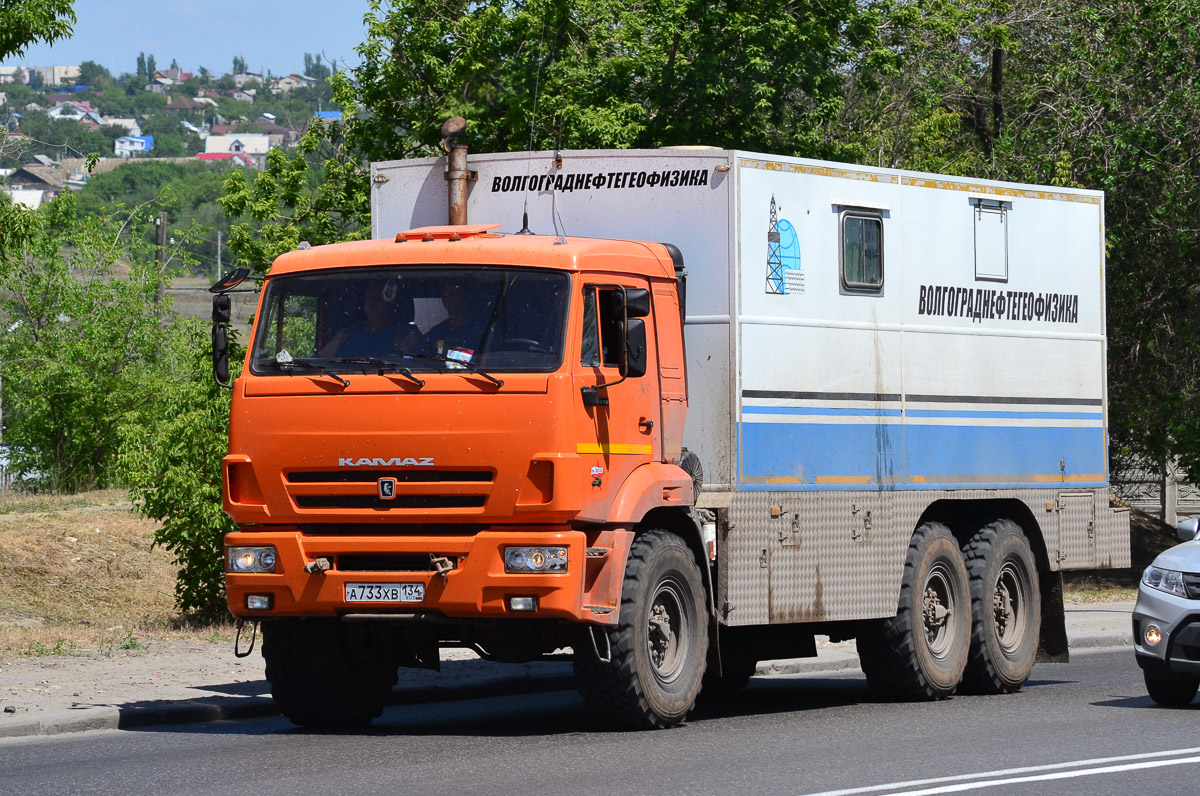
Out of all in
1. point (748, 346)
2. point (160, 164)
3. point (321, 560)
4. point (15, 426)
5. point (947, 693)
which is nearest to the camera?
point (321, 560)

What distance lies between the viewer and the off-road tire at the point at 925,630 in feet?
45.8

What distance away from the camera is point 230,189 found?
25.3 metres

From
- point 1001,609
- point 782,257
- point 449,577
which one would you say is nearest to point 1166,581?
point 1001,609

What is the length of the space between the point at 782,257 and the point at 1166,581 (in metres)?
3.67

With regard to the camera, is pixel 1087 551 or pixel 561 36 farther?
pixel 561 36

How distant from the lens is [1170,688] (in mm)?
13430

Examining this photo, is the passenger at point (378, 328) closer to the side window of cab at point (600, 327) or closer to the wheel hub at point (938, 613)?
the side window of cab at point (600, 327)

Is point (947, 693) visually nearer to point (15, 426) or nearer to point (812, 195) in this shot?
point (812, 195)

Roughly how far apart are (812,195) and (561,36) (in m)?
12.2

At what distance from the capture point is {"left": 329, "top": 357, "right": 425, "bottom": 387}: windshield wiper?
35.8ft

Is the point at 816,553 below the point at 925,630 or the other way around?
the other way around

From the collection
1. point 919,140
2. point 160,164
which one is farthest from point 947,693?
point 160,164

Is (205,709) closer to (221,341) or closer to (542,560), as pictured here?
(221,341)

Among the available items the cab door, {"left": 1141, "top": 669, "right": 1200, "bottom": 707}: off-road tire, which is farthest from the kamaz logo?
{"left": 1141, "top": 669, "right": 1200, "bottom": 707}: off-road tire
